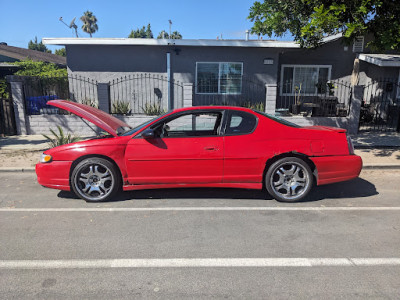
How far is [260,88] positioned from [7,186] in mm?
10812

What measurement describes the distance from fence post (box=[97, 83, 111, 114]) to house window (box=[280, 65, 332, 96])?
322 inches

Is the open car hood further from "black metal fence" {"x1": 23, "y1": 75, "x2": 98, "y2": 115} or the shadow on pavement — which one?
"black metal fence" {"x1": 23, "y1": 75, "x2": 98, "y2": 115}

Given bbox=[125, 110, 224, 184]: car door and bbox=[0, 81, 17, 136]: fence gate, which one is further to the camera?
bbox=[0, 81, 17, 136]: fence gate

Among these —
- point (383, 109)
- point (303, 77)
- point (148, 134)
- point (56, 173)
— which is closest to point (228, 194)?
point (148, 134)

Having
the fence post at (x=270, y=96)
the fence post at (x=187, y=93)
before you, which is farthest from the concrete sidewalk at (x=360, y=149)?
the fence post at (x=187, y=93)

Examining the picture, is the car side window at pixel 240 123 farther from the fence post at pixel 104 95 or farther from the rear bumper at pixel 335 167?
the fence post at pixel 104 95

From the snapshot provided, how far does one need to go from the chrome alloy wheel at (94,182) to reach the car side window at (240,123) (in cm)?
199

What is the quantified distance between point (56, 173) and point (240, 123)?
298 cm

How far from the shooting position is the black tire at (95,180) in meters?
4.92

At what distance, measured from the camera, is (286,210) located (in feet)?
15.5

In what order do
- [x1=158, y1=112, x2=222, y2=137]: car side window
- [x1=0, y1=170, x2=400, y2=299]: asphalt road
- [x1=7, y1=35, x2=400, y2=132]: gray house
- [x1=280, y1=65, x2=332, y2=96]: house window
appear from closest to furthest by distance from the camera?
[x1=0, y1=170, x2=400, y2=299]: asphalt road, [x1=158, y1=112, x2=222, y2=137]: car side window, [x1=7, y1=35, x2=400, y2=132]: gray house, [x1=280, y1=65, x2=332, y2=96]: house window

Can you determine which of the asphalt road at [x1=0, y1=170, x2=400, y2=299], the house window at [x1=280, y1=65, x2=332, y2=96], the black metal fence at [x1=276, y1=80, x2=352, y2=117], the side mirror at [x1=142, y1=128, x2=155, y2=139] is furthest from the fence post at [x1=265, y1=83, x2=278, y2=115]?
the side mirror at [x1=142, y1=128, x2=155, y2=139]

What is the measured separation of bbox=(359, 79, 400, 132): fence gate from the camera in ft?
41.0

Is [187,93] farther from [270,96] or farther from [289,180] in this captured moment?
[289,180]
